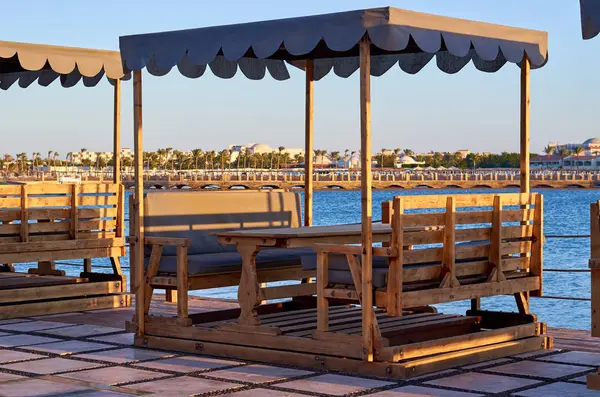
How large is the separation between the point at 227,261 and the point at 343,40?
197 centimetres

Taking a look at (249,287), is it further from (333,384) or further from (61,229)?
(61,229)

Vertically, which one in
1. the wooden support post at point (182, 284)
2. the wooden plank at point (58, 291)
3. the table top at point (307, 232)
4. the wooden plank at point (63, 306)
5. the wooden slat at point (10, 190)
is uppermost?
the wooden slat at point (10, 190)

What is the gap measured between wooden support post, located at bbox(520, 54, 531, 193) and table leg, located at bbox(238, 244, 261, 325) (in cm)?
208

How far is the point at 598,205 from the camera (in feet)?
18.5

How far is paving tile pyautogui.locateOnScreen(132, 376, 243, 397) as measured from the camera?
573cm

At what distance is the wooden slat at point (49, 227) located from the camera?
952cm

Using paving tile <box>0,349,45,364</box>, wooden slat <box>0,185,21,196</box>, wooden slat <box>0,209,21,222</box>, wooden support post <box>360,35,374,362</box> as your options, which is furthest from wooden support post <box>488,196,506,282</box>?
wooden slat <box>0,185,21,196</box>

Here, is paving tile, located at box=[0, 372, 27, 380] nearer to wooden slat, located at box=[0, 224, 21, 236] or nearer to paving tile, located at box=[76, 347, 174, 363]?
paving tile, located at box=[76, 347, 174, 363]

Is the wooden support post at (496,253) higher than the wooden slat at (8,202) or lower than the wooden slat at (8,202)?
lower

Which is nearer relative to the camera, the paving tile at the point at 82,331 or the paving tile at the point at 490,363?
the paving tile at the point at 490,363

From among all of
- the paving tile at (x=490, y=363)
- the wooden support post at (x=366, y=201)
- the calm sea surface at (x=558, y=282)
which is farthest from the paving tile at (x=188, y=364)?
the calm sea surface at (x=558, y=282)

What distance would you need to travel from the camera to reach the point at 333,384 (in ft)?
19.7

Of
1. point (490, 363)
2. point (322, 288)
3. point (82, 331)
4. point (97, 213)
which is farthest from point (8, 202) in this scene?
point (490, 363)

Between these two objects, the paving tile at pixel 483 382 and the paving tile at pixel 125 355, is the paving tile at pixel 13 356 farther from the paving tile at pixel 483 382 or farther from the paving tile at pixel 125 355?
the paving tile at pixel 483 382
